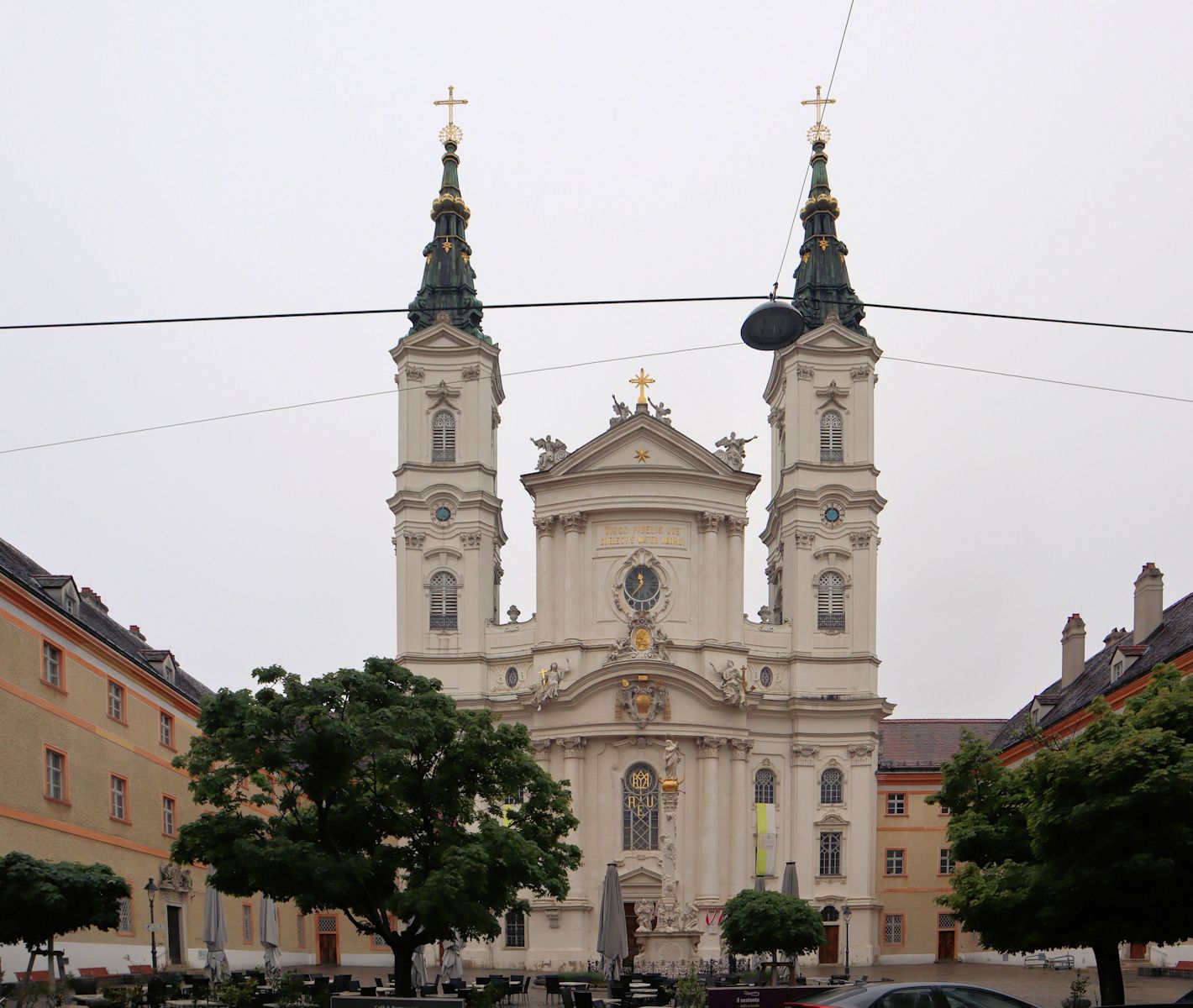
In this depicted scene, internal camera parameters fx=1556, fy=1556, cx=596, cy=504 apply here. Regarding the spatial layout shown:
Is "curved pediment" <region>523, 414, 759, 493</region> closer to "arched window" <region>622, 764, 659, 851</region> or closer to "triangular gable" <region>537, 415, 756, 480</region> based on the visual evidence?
"triangular gable" <region>537, 415, 756, 480</region>

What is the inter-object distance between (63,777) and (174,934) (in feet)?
35.8

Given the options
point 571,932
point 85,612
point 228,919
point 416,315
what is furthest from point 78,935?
point 416,315

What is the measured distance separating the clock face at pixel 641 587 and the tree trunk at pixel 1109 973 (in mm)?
36666

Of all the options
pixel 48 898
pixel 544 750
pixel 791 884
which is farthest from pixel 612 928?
pixel 544 750

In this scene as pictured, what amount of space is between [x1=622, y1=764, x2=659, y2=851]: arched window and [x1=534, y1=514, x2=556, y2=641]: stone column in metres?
6.64

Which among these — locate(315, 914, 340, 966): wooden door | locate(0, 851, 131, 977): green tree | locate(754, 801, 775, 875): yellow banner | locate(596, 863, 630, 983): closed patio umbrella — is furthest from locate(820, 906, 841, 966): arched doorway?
locate(0, 851, 131, 977): green tree

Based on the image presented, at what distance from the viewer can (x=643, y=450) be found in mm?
64062

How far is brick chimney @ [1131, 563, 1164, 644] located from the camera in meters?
51.5

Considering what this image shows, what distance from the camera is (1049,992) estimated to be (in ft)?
127

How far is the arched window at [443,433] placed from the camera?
66188mm

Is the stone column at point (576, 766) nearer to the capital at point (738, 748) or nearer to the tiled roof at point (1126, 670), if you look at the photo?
the capital at point (738, 748)

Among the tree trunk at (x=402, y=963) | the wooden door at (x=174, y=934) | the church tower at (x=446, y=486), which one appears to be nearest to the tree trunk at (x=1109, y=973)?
the tree trunk at (x=402, y=963)

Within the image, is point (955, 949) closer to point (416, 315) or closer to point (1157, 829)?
point (416, 315)

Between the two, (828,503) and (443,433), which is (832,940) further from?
(443,433)
